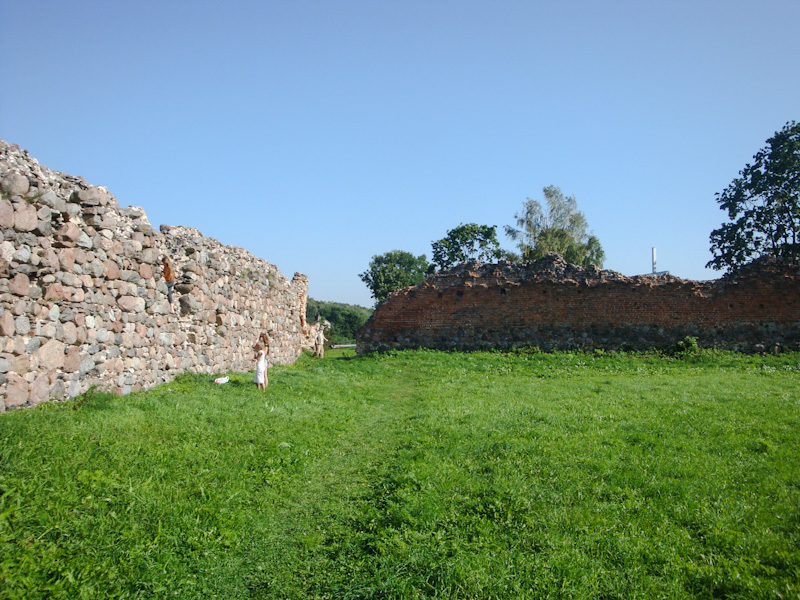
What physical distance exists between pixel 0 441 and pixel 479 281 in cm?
1455

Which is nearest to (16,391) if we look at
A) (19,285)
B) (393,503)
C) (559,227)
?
(19,285)

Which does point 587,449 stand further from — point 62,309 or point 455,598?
point 62,309

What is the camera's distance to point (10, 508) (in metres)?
3.36

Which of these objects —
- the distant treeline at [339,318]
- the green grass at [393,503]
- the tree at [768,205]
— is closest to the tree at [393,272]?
the distant treeline at [339,318]

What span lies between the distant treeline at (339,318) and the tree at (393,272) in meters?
3.05

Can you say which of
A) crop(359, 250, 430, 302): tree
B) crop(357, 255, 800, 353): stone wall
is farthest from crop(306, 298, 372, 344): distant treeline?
crop(357, 255, 800, 353): stone wall

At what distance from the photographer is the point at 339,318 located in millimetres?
46281

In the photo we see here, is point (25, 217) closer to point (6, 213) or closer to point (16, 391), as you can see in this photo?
point (6, 213)

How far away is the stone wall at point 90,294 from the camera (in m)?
5.59

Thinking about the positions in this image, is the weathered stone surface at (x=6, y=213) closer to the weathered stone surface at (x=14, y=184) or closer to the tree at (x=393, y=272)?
the weathered stone surface at (x=14, y=184)

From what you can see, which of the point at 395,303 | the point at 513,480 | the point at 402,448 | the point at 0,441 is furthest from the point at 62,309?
the point at 395,303

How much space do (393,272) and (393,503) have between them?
156ft

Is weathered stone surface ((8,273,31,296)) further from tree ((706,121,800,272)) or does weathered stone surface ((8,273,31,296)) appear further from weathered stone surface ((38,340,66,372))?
tree ((706,121,800,272))

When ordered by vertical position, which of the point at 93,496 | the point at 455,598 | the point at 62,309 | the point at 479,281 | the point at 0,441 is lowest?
the point at 455,598
